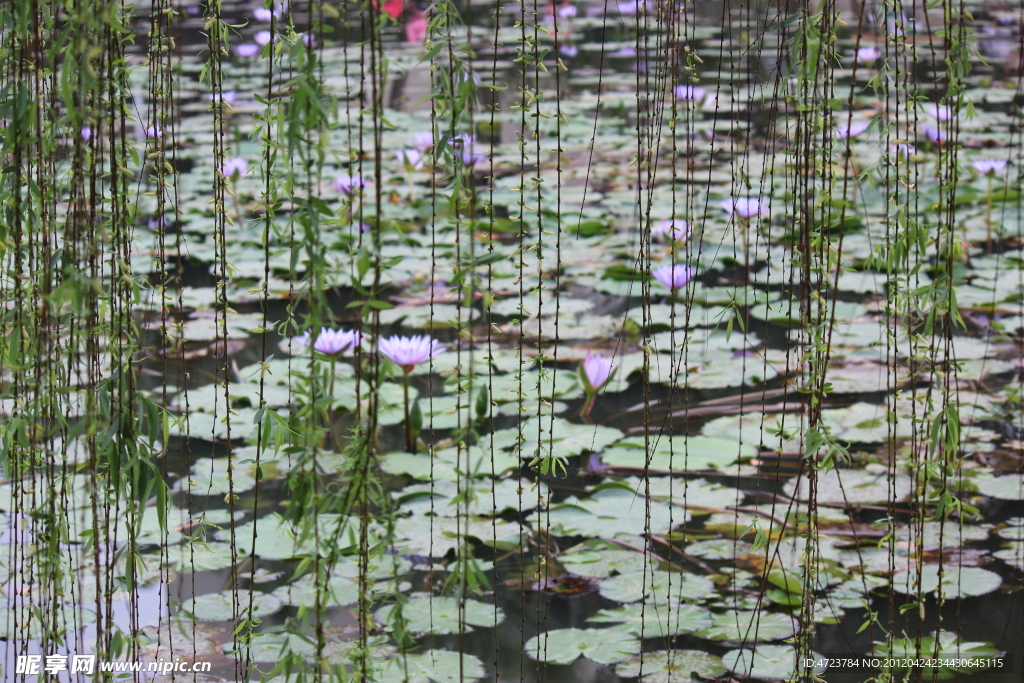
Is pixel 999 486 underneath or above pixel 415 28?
underneath

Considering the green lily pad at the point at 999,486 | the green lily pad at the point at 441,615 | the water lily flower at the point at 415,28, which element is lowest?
the green lily pad at the point at 441,615

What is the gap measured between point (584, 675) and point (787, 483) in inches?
30.1

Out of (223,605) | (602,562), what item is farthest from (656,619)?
(223,605)

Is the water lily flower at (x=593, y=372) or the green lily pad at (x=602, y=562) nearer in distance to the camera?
the green lily pad at (x=602, y=562)

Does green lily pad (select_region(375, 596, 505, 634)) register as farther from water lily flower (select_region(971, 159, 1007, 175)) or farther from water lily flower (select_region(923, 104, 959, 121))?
water lily flower (select_region(971, 159, 1007, 175))

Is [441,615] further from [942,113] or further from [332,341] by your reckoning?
[942,113]

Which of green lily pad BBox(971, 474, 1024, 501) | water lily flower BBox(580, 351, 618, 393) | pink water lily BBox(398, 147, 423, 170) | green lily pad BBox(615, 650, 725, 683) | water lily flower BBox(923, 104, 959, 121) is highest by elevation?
water lily flower BBox(923, 104, 959, 121)

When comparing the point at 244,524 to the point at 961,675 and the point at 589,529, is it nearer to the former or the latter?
the point at 589,529

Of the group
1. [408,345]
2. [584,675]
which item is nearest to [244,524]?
[408,345]

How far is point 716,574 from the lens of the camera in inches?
74.3

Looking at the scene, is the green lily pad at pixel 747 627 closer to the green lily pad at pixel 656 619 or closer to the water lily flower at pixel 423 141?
the green lily pad at pixel 656 619

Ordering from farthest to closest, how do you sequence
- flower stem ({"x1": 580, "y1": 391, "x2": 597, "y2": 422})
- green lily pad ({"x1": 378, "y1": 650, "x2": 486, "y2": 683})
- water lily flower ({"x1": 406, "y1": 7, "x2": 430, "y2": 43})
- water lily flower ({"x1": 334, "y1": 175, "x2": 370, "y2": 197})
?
water lily flower ({"x1": 406, "y1": 7, "x2": 430, "y2": 43}) < flower stem ({"x1": 580, "y1": 391, "x2": 597, "y2": 422}) < green lily pad ({"x1": 378, "y1": 650, "x2": 486, "y2": 683}) < water lily flower ({"x1": 334, "y1": 175, "x2": 370, "y2": 197})

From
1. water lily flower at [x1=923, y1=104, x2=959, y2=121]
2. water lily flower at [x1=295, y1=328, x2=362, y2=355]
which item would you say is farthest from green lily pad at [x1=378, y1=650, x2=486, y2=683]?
water lily flower at [x1=923, y1=104, x2=959, y2=121]

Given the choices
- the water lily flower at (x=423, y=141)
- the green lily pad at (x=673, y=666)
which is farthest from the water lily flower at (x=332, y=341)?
the water lily flower at (x=423, y=141)
